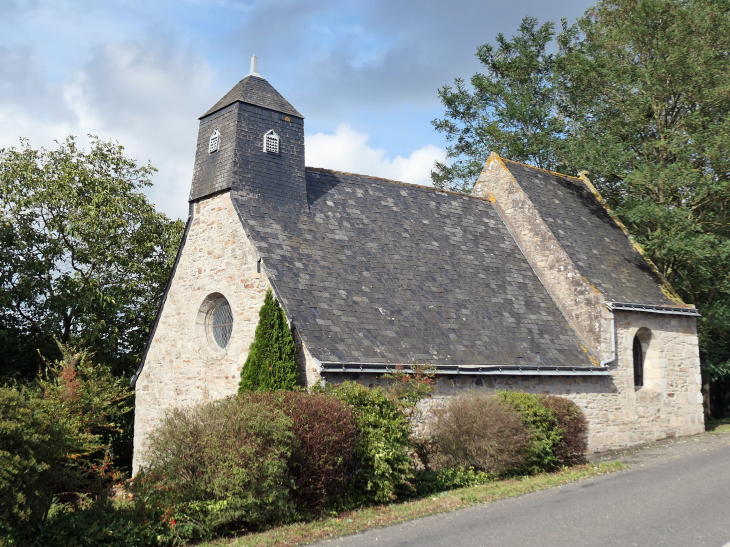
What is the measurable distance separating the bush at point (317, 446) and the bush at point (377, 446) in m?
0.34

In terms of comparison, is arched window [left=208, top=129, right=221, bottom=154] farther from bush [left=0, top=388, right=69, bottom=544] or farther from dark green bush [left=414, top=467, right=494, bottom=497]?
bush [left=0, top=388, right=69, bottom=544]

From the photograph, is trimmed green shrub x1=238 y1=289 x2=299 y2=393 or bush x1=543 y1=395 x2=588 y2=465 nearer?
trimmed green shrub x1=238 y1=289 x2=299 y2=393

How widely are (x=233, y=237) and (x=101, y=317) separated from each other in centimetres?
907

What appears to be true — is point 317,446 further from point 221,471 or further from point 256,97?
point 256,97

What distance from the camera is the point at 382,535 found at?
25.7 ft

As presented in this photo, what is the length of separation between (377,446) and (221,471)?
2.65 meters

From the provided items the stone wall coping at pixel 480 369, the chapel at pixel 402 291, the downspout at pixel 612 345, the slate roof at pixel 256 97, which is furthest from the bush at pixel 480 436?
the slate roof at pixel 256 97

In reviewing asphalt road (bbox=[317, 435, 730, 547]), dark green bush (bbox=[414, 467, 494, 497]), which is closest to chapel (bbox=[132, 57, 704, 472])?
dark green bush (bbox=[414, 467, 494, 497])

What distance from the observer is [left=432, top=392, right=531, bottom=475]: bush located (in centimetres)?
1102

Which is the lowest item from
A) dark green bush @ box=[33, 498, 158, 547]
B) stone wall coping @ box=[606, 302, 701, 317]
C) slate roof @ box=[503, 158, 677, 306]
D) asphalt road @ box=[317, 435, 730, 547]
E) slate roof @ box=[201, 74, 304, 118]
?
asphalt road @ box=[317, 435, 730, 547]

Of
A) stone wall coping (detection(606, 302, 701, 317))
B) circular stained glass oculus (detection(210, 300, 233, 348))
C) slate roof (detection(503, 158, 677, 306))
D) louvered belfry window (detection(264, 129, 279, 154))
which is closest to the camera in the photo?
circular stained glass oculus (detection(210, 300, 233, 348))

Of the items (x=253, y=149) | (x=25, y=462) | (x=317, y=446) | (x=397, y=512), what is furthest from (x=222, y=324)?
(x=25, y=462)

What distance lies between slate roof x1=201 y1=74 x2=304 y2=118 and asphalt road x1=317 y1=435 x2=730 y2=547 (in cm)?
1082

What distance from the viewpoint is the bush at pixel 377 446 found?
9.42 m
